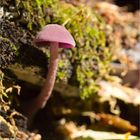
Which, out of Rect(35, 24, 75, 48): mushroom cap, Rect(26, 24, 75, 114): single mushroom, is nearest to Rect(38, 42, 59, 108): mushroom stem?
Rect(26, 24, 75, 114): single mushroom

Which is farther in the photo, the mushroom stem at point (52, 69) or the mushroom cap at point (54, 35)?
the mushroom stem at point (52, 69)

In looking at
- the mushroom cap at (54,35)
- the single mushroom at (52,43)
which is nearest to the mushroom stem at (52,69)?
the single mushroom at (52,43)

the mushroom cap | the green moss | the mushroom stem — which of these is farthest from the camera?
the green moss

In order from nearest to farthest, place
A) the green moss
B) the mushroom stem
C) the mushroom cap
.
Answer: the mushroom cap, the mushroom stem, the green moss

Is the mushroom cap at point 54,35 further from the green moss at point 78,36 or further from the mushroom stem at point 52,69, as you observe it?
the green moss at point 78,36

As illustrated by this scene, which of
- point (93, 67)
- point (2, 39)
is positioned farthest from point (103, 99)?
point (2, 39)

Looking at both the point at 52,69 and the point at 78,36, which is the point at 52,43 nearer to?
the point at 52,69

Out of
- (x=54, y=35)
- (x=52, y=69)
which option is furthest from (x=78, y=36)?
(x=54, y=35)

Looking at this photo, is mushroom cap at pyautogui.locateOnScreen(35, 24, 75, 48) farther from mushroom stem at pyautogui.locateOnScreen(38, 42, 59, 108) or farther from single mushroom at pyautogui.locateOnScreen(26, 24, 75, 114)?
mushroom stem at pyautogui.locateOnScreen(38, 42, 59, 108)
